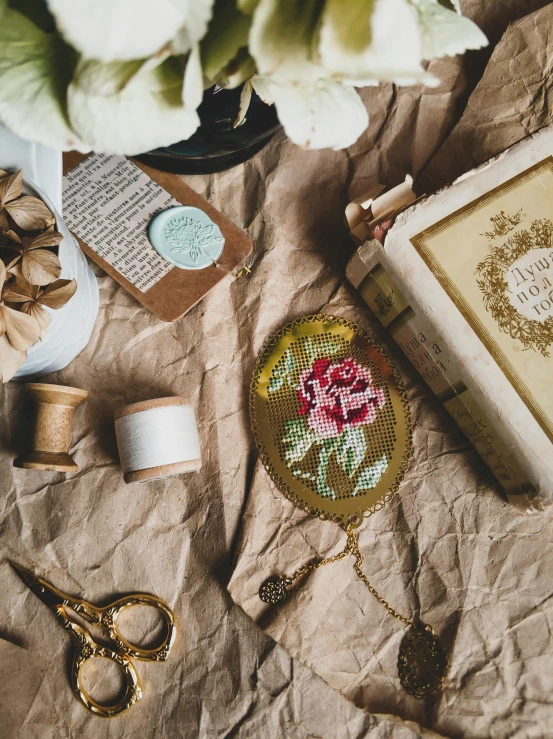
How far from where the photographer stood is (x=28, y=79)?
0.32m

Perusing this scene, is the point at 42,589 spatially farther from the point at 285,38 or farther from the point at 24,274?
the point at 285,38

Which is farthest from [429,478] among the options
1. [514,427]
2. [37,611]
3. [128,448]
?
[37,611]

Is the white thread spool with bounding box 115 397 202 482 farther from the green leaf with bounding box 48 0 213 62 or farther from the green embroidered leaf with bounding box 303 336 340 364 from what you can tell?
the green leaf with bounding box 48 0 213 62

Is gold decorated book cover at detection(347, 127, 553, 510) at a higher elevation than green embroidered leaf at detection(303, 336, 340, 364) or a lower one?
higher

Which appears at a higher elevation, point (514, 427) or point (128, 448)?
point (514, 427)

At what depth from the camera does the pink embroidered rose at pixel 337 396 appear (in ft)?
2.54

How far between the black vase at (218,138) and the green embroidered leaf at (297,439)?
1.18 ft

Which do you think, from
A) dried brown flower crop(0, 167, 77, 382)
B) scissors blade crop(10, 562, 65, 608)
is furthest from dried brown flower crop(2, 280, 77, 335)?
scissors blade crop(10, 562, 65, 608)

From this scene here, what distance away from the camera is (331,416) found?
77 centimetres

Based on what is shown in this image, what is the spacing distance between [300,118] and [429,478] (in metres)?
0.57

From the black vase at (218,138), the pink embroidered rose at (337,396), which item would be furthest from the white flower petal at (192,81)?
the pink embroidered rose at (337,396)

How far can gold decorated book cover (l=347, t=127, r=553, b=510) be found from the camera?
0.66 meters

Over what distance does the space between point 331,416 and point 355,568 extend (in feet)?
0.67

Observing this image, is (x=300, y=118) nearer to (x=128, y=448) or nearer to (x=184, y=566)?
(x=128, y=448)
